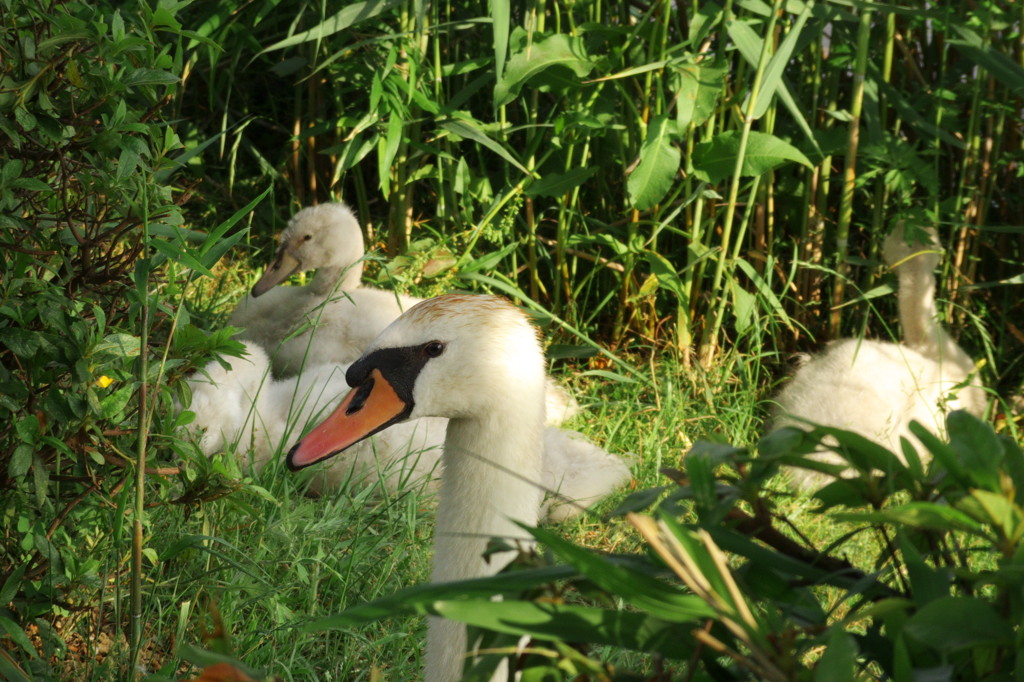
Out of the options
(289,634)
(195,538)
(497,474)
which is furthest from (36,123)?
(289,634)

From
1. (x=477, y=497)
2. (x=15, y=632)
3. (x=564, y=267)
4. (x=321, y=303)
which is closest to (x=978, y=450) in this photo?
(x=477, y=497)

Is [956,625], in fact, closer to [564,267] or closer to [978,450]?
[978,450]

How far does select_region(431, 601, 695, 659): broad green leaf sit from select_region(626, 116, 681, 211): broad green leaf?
2.82 metres

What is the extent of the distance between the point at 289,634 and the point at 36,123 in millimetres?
1207

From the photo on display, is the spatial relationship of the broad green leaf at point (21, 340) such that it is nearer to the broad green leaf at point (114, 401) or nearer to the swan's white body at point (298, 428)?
the broad green leaf at point (114, 401)

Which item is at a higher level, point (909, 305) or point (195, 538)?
point (195, 538)

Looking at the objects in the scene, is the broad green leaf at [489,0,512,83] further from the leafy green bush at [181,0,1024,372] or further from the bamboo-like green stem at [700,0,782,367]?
the bamboo-like green stem at [700,0,782,367]

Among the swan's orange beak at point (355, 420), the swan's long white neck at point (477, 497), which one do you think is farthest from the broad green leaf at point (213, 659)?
the swan's orange beak at point (355, 420)

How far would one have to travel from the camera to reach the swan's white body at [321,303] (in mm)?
4035

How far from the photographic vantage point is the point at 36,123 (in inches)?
73.7

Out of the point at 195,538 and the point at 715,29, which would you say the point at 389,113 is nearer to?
the point at 715,29

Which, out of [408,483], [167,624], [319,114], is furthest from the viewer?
[319,114]

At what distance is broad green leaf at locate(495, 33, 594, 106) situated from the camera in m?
3.63

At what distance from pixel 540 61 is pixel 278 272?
145 centimetres
